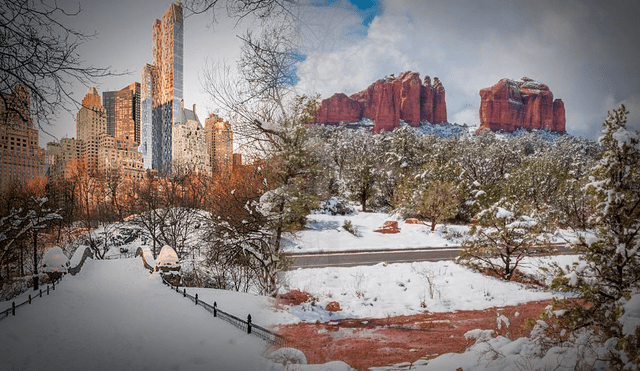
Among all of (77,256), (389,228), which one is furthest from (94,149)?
(389,228)

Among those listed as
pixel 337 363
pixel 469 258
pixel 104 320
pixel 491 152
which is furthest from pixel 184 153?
pixel 491 152

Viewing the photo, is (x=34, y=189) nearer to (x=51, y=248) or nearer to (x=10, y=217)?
(x=10, y=217)

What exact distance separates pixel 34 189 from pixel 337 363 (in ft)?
16.1

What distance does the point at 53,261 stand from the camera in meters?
9.23

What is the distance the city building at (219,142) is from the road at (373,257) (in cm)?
587

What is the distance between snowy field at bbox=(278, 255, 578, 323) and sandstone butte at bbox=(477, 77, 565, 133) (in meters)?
4.04

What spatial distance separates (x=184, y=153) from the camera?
4430mm

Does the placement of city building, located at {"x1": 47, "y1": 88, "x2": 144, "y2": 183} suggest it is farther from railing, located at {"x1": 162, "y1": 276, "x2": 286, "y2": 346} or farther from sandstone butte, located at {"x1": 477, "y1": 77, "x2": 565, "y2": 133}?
sandstone butte, located at {"x1": 477, "y1": 77, "x2": 565, "y2": 133}

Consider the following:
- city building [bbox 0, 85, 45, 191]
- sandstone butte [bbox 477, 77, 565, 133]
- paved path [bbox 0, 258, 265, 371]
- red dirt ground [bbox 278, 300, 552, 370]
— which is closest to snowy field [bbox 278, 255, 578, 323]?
red dirt ground [bbox 278, 300, 552, 370]

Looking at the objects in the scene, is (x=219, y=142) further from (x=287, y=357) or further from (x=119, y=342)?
(x=287, y=357)

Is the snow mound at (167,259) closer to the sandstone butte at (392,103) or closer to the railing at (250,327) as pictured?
the railing at (250,327)

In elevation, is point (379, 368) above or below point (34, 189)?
below

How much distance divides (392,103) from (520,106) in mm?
2034

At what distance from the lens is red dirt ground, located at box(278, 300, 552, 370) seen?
11.8 feet
